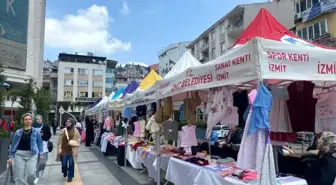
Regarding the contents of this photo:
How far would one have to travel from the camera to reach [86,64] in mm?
59844

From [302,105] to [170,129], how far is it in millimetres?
2803

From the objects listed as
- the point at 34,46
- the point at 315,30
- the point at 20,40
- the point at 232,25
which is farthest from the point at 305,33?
the point at 34,46

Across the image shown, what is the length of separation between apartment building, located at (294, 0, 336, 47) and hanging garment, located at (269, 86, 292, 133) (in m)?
20.1

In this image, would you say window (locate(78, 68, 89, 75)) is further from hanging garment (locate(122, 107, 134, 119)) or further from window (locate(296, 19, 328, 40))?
hanging garment (locate(122, 107, 134, 119))

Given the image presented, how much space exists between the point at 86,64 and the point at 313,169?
5940 cm

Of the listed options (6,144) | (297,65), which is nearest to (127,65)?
(6,144)

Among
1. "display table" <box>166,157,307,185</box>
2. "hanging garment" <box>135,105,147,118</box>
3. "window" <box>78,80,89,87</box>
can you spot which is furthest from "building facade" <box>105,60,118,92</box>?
"display table" <box>166,157,307,185</box>

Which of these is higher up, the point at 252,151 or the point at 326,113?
the point at 326,113

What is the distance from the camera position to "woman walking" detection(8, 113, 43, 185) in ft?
17.0

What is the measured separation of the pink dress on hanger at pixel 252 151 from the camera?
2.93m

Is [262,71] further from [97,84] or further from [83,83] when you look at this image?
[83,83]

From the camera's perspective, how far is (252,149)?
3.06 m

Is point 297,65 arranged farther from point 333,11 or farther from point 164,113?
point 333,11

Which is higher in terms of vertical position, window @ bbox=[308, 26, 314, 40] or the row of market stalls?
window @ bbox=[308, 26, 314, 40]
